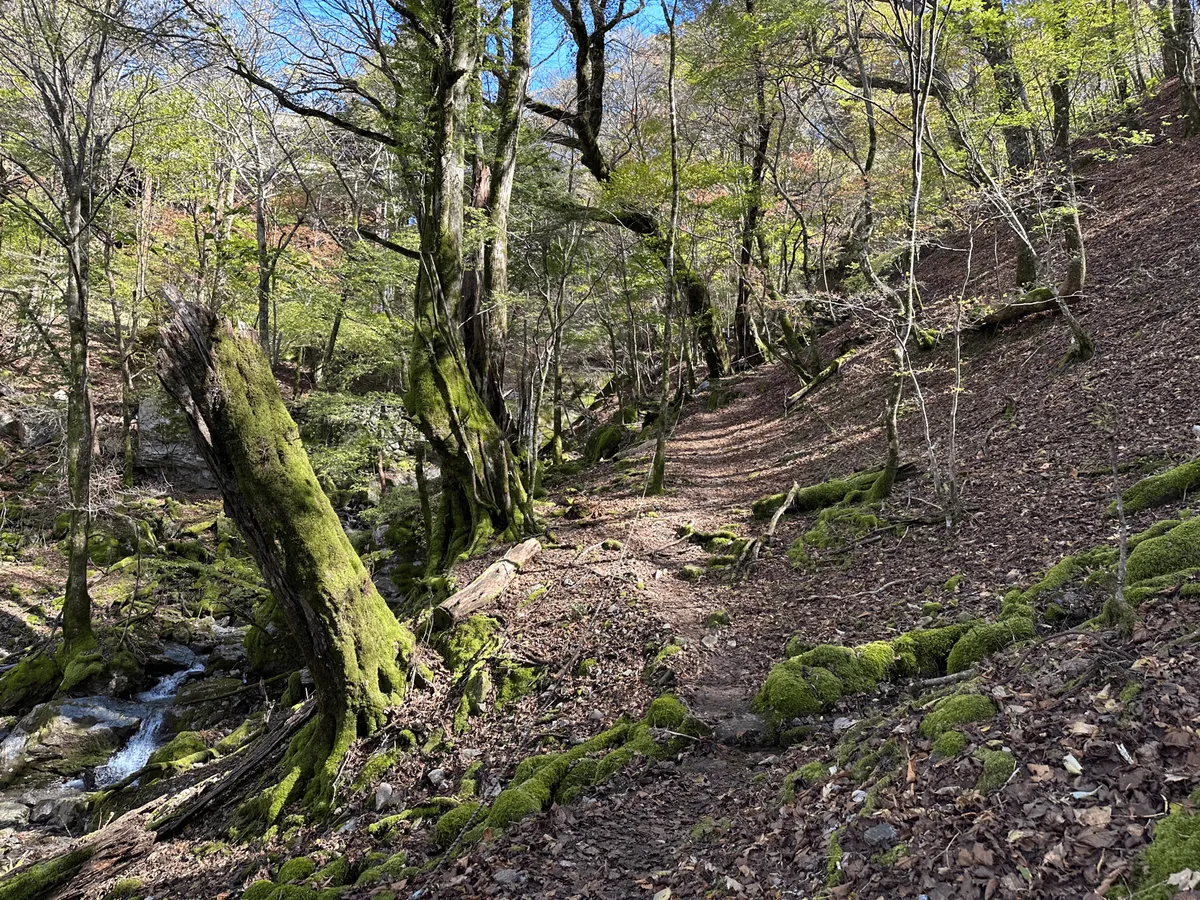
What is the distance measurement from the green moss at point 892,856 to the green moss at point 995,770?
1.32 feet

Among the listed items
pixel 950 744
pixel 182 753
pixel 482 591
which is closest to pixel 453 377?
pixel 482 591

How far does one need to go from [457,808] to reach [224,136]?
18.6m

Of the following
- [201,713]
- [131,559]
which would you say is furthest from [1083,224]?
[131,559]

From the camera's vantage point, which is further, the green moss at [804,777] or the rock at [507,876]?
the rock at [507,876]

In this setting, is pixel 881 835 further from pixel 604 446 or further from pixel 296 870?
pixel 604 446

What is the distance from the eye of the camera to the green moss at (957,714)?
316cm

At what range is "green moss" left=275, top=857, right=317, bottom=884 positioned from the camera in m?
4.26

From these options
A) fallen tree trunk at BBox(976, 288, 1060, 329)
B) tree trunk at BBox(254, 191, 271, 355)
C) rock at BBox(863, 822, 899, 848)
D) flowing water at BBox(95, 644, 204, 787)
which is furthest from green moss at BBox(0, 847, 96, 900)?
fallen tree trunk at BBox(976, 288, 1060, 329)

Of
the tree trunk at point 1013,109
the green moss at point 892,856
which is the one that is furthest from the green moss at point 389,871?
the tree trunk at point 1013,109

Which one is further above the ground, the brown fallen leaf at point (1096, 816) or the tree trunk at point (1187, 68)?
the tree trunk at point (1187, 68)

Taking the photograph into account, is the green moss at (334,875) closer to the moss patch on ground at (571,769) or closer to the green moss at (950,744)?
the moss patch on ground at (571,769)

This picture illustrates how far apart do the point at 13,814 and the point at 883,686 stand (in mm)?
9957

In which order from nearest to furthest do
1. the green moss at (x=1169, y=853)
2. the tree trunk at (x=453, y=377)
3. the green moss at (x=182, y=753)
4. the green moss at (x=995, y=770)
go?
the green moss at (x=1169, y=853)
the green moss at (x=995, y=770)
the green moss at (x=182, y=753)
the tree trunk at (x=453, y=377)

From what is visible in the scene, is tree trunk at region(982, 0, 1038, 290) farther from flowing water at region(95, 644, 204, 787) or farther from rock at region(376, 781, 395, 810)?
flowing water at region(95, 644, 204, 787)
